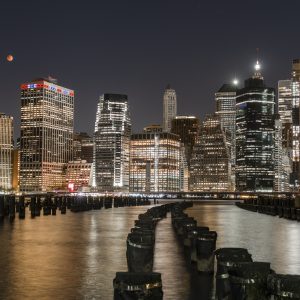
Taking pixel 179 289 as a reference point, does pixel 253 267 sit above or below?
above

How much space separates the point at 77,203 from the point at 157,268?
63882 millimetres

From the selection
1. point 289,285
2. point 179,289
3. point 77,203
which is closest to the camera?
point 289,285

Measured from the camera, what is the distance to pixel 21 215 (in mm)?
56000

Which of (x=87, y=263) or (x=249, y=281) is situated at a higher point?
(x=249, y=281)

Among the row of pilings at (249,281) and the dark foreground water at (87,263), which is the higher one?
the row of pilings at (249,281)

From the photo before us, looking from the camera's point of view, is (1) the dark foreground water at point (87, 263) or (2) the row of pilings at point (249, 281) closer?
(2) the row of pilings at point (249, 281)

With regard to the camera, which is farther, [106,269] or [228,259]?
[106,269]

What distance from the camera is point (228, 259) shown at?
42.5ft

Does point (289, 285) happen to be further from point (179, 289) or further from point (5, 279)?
point (5, 279)

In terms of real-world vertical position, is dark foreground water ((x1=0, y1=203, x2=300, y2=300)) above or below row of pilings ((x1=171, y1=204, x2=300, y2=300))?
below

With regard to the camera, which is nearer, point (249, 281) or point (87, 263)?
point (249, 281)

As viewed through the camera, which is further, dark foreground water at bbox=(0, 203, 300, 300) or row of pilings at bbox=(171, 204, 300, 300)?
dark foreground water at bbox=(0, 203, 300, 300)

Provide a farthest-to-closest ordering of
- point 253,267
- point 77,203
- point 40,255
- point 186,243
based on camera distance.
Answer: point 77,203
point 186,243
point 40,255
point 253,267

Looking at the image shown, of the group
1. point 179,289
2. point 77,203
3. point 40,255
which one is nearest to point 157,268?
point 179,289
